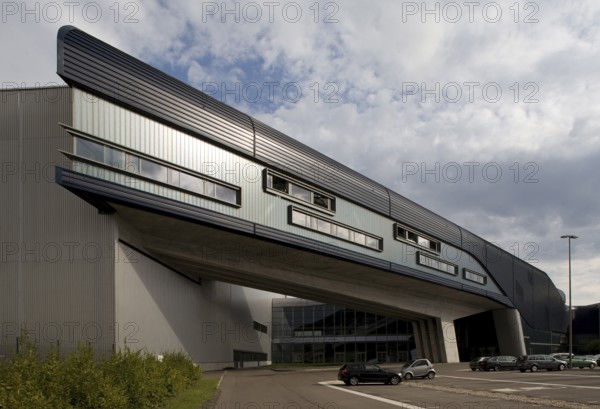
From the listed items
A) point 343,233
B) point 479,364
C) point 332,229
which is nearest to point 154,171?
point 332,229

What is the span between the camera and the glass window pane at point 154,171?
29683 mm

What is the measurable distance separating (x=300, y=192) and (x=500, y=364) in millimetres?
23979

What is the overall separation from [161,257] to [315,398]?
55.0ft

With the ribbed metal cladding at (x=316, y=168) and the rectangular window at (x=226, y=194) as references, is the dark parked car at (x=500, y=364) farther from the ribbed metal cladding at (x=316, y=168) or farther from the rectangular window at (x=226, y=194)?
the rectangular window at (x=226, y=194)

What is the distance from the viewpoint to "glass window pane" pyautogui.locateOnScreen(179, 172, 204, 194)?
31859 mm

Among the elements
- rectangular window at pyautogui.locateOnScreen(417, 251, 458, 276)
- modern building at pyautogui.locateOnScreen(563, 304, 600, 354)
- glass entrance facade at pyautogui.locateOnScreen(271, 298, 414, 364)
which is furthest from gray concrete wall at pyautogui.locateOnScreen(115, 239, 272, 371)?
modern building at pyautogui.locateOnScreen(563, 304, 600, 354)

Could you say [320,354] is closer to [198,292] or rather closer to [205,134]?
[198,292]

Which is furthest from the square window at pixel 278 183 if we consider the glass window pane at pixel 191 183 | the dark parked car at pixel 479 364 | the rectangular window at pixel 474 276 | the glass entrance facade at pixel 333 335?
the glass entrance facade at pixel 333 335

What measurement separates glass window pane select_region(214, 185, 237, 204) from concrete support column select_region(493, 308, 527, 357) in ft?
163

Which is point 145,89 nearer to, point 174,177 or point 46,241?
point 174,177

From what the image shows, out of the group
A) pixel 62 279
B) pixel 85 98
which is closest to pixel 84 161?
pixel 85 98

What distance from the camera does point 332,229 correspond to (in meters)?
44.5

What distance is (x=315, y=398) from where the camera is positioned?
22984 millimetres

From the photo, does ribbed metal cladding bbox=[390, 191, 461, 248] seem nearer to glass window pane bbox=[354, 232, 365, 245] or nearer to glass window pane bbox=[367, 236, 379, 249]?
glass window pane bbox=[367, 236, 379, 249]
